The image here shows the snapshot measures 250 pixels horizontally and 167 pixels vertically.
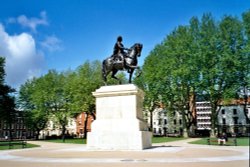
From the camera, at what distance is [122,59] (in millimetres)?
24719

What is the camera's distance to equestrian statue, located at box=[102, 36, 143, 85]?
24469 millimetres

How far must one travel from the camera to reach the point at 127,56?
24.8 meters

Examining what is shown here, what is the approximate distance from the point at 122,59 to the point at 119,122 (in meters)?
5.00

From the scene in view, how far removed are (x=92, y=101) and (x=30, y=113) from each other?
1809cm

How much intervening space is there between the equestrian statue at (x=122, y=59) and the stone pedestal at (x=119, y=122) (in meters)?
1.67

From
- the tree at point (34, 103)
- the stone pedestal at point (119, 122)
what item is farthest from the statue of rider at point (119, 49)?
the tree at point (34, 103)

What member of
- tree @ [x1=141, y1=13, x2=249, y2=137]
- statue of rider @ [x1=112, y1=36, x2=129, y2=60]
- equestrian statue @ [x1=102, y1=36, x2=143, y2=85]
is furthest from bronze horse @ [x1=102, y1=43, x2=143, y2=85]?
tree @ [x1=141, y1=13, x2=249, y2=137]

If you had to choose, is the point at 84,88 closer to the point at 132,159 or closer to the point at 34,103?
the point at 34,103

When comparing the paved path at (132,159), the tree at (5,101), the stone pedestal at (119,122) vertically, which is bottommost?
the paved path at (132,159)

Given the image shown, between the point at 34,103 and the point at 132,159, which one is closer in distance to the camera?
the point at 132,159

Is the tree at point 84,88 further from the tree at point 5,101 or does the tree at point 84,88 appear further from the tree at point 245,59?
the tree at point 245,59

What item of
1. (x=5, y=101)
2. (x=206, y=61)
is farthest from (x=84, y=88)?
(x=206, y=61)

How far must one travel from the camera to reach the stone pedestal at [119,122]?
22.1 m

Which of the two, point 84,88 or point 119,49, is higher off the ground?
point 84,88
